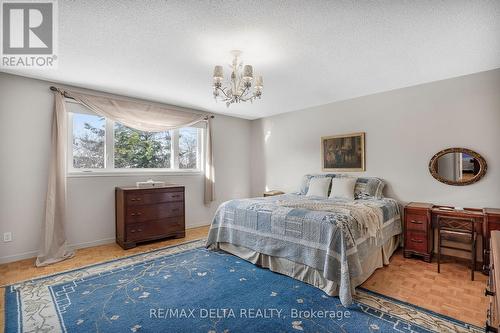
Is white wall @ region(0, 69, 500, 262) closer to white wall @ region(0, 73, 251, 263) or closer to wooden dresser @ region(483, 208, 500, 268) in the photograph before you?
white wall @ region(0, 73, 251, 263)

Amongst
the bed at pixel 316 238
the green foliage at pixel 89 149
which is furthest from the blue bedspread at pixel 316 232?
the green foliage at pixel 89 149

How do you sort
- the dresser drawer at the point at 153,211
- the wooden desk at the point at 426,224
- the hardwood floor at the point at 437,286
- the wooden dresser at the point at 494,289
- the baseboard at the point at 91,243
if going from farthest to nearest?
the dresser drawer at the point at 153,211, the baseboard at the point at 91,243, the wooden desk at the point at 426,224, the hardwood floor at the point at 437,286, the wooden dresser at the point at 494,289

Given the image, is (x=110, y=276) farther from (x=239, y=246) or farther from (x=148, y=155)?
(x=148, y=155)

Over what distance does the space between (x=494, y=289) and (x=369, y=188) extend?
286 centimetres

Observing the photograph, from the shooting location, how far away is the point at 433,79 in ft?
11.2

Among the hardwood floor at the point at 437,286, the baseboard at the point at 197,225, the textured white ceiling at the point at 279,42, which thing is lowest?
the hardwood floor at the point at 437,286

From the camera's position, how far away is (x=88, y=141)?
3857 mm

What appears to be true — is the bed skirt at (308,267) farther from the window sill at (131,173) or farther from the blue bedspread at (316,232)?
the window sill at (131,173)

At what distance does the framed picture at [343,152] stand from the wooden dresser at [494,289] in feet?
8.84

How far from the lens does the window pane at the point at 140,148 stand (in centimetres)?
414

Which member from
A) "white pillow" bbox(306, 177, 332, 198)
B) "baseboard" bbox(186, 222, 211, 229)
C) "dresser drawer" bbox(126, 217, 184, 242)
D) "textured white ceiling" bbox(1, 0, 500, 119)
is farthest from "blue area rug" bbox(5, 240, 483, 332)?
"textured white ceiling" bbox(1, 0, 500, 119)

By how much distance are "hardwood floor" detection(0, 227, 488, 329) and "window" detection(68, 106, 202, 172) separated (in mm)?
1356

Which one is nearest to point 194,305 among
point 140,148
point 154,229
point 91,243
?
point 154,229

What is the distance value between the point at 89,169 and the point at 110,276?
1875 mm
